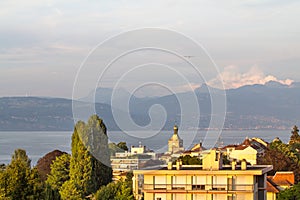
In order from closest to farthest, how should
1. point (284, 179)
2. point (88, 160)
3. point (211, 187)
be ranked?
point (211, 187) < point (88, 160) < point (284, 179)

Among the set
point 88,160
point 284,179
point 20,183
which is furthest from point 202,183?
point 284,179

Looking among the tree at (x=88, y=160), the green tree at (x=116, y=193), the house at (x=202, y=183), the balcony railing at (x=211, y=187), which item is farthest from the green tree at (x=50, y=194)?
the tree at (x=88, y=160)

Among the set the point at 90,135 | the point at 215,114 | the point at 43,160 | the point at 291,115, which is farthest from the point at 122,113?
the point at 291,115

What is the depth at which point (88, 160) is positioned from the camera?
153 feet

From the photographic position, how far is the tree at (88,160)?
44.8 metres

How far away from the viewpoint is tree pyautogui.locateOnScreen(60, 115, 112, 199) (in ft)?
147

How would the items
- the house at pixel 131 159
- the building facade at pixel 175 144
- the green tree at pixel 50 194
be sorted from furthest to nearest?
the house at pixel 131 159, the building facade at pixel 175 144, the green tree at pixel 50 194

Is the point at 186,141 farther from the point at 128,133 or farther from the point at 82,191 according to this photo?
the point at 82,191

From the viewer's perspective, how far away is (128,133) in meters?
30.1

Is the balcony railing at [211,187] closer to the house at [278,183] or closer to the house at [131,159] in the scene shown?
the house at [131,159]

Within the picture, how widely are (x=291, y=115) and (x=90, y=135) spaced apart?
340 ft

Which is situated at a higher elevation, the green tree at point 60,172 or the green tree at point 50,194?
the green tree at point 60,172

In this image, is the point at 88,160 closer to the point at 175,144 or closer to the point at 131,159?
the point at 131,159

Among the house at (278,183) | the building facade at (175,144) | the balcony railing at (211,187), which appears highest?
the building facade at (175,144)
